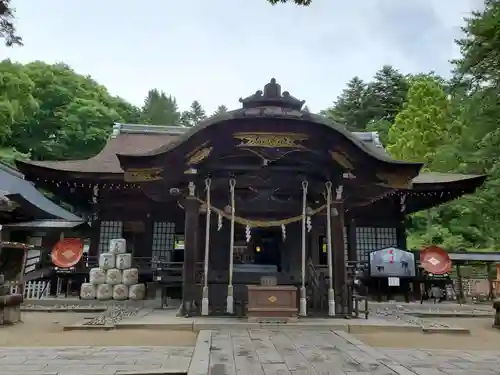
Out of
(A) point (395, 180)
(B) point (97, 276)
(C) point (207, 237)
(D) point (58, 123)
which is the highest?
(D) point (58, 123)

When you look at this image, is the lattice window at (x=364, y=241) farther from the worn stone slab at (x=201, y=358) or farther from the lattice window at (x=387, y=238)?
the worn stone slab at (x=201, y=358)

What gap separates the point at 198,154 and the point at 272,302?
10.4ft

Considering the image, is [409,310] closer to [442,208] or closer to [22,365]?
[22,365]

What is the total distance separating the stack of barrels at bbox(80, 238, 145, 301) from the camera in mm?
12117

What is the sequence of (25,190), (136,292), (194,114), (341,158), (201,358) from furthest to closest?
(194,114)
(25,190)
(136,292)
(341,158)
(201,358)

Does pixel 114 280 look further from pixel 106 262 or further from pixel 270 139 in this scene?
pixel 270 139

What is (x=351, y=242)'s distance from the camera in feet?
48.2

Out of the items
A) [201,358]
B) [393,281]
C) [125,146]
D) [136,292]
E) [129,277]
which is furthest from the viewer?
[125,146]

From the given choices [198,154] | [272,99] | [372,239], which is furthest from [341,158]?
Answer: [372,239]

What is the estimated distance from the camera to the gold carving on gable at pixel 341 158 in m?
8.42

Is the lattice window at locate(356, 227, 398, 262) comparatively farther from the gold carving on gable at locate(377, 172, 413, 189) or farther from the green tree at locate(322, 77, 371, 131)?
the green tree at locate(322, 77, 371, 131)

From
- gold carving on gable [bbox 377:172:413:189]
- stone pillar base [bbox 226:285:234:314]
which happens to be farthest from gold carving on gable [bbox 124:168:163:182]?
gold carving on gable [bbox 377:172:413:189]

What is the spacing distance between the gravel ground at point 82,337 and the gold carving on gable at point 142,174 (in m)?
2.95

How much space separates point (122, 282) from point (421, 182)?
9647mm
